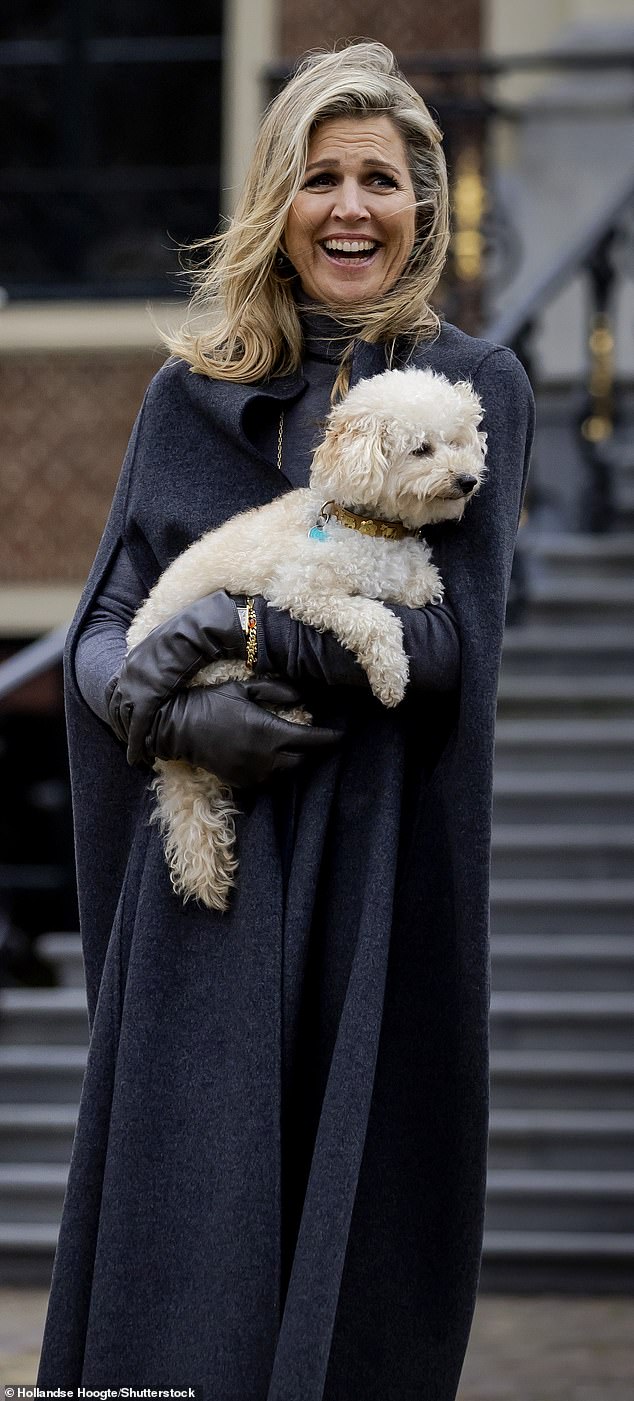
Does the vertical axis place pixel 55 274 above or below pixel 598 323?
above

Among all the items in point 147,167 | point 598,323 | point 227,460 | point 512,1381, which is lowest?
point 512,1381

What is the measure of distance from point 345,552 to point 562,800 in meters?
3.72

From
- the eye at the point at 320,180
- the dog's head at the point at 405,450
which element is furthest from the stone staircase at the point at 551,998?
the eye at the point at 320,180

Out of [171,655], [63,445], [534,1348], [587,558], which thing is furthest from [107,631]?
[63,445]

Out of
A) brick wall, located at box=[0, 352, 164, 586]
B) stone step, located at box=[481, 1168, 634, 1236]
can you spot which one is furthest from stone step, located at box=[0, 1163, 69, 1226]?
brick wall, located at box=[0, 352, 164, 586]

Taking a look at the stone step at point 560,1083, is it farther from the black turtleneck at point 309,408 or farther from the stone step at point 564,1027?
the black turtleneck at point 309,408

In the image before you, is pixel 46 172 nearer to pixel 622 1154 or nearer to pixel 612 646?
pixel 612 646

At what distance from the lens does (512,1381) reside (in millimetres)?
4188

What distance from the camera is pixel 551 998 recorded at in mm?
5520

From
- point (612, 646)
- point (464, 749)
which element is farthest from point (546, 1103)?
point (464, 749)

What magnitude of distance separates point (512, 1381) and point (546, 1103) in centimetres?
123

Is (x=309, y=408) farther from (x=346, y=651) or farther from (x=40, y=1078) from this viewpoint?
(x=40, y=1078)

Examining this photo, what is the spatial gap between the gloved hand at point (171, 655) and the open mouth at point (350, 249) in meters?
0.56

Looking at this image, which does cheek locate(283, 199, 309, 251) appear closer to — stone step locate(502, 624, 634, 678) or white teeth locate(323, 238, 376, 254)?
white teeth locate(323, 238, 376, 254)
